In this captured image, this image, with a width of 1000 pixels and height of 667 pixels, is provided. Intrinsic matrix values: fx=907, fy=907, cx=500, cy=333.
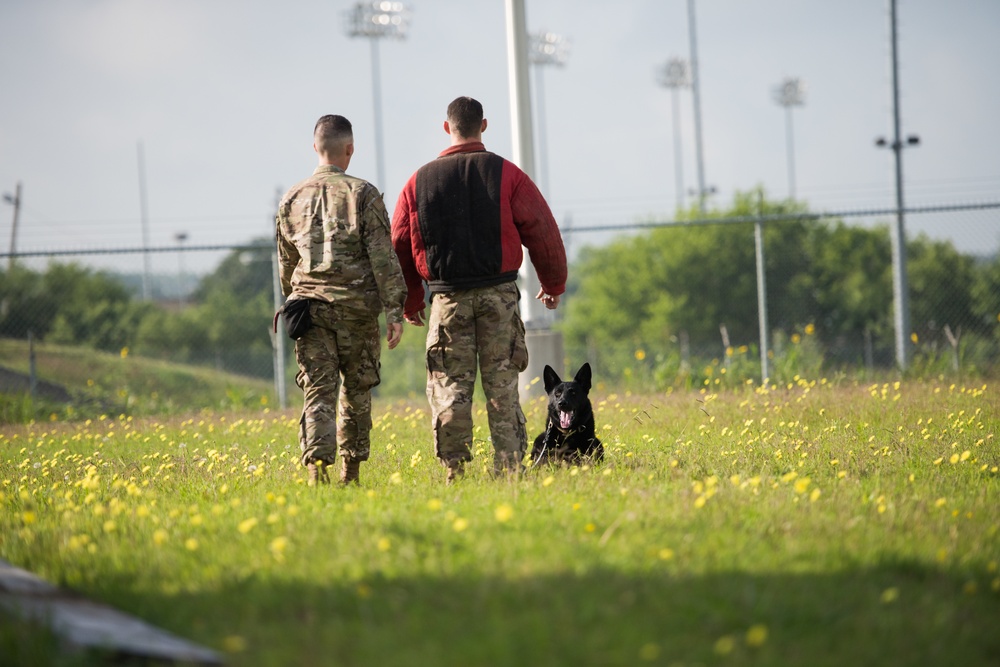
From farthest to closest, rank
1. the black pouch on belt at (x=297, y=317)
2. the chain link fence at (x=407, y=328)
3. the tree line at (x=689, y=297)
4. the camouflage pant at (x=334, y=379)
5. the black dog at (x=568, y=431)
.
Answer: the tree line at (x=689, y=297), the chain link fence at (x=407, y=328), the black dog at (x=568, y=431), the camouflage pant at (x=334, y=379), the black pouch on belt at (x=297, y=317)

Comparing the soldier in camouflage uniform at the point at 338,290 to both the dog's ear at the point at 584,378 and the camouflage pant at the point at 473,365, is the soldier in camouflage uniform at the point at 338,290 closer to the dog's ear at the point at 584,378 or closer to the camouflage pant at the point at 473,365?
the camouflage pant at the point at 473,365

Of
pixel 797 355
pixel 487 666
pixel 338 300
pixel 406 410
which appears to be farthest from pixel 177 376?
pixel 487 666

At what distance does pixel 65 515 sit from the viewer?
446 centimetres

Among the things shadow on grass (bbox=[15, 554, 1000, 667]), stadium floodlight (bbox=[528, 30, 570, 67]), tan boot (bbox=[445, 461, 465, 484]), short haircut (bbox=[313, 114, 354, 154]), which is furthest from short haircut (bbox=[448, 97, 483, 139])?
stadium floodlight (bbox=[528, 30, 570, 67])

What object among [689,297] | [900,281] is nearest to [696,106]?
[689,297]

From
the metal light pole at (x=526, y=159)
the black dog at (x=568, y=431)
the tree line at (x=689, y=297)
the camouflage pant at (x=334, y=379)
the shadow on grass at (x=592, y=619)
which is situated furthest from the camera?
the tree line at (x=689, y=297)

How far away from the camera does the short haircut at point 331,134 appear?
5.58m

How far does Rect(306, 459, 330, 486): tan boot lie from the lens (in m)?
5.49

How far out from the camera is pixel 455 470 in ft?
18.1

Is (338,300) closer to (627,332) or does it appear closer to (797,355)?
(797,355)

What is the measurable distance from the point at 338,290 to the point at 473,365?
962mm

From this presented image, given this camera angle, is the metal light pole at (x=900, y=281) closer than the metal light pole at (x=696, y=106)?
Yes

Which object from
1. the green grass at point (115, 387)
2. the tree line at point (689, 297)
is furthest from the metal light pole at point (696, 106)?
the green grass at point (115, 387)

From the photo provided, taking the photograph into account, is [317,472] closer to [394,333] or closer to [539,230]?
[394,333]
